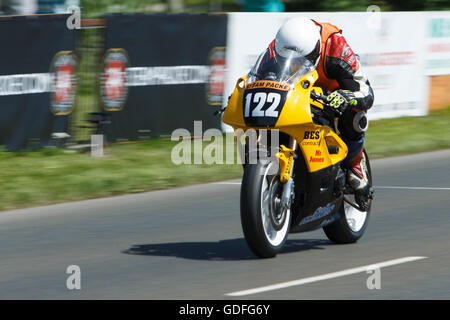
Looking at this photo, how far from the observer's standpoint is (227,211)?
1001 cm

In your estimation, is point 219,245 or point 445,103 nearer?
point 219,245

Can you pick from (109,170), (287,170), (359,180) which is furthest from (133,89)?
(287,170)

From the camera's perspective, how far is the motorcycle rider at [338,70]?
7.27 metres

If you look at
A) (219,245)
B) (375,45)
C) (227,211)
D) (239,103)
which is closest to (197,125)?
(375,45)

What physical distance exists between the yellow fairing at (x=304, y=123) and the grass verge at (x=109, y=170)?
3.80m

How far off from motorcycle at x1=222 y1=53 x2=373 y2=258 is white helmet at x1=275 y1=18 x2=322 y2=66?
71 mm

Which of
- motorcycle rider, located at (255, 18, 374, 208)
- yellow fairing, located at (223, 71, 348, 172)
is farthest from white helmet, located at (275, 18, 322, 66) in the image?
yellow fairing, located at (223, 71, 348, 172)

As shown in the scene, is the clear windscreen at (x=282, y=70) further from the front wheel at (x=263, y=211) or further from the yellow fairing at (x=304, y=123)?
the front wheel at (x=263, y=211)

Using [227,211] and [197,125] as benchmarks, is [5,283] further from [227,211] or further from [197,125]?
[197,125]

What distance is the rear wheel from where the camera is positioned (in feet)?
26.7

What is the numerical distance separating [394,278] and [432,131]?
9.49 meters

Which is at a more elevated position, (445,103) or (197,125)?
(445,103)

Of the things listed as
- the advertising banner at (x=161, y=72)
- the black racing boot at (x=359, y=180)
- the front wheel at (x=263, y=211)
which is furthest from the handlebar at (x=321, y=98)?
the advertising banner at (x=161, y=72)

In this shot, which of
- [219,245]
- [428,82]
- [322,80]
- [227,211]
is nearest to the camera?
[322,80]
